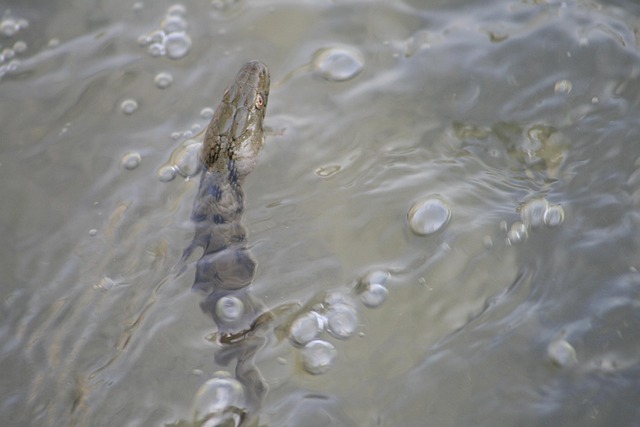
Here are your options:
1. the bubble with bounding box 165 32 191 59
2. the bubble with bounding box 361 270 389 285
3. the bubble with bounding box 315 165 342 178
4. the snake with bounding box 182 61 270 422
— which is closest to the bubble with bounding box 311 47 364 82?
the snake with bounding box 182 61 270 422

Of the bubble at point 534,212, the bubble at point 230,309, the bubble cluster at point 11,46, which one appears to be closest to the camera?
the bubble at point 230,309

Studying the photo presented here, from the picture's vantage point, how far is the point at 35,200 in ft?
10.1

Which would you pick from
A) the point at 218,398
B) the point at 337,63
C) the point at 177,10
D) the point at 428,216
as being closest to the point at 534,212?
the point at 428,216

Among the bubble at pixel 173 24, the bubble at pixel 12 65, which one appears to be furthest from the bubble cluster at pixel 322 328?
the bubble at pixel 12 65

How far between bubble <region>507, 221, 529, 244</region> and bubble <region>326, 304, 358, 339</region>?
2.33 ft

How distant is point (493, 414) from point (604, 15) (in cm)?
205

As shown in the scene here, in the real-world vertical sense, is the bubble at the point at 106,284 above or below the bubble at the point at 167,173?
below

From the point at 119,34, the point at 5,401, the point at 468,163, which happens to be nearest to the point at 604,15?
the point at 468,163

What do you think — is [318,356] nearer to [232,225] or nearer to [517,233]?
[232,225]

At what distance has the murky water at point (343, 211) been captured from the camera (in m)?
2.46

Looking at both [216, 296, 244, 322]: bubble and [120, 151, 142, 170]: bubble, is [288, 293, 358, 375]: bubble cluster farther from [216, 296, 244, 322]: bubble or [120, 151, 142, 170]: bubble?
[120, 151, 142, 170]: bubble

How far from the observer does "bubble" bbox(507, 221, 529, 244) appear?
8.91 ft

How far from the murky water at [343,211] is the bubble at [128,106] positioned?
1 cm

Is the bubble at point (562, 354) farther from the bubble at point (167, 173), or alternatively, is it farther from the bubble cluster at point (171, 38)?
the bubble cluster at point (171, 38)
